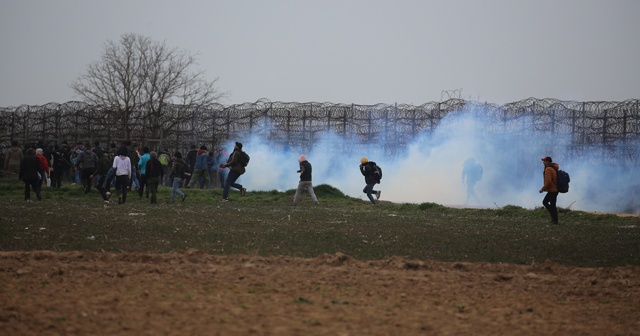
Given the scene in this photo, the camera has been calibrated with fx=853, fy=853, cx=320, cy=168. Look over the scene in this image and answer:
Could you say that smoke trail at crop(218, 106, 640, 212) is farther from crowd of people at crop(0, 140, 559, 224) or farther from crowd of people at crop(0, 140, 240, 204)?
crowd of people at crop(0, 140, 240, 204)

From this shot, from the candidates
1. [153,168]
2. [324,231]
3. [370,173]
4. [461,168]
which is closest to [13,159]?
[153,168]

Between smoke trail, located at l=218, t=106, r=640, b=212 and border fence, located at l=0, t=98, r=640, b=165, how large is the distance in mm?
292

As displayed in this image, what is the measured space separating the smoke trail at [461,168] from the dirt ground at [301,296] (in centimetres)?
2351

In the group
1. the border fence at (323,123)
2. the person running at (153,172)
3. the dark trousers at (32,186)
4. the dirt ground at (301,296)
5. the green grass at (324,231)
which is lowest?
the dirt ground at (301,296)

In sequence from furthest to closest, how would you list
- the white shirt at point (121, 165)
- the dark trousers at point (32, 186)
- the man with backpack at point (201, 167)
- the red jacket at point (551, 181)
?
the man with backpack at point (201, 167)
the dark trousers at point (32, 186)
the white shirt at point (121, 165)
the red jacket at point (551, 181)

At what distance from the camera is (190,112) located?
151ft

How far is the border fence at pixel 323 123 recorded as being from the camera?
1417 inches

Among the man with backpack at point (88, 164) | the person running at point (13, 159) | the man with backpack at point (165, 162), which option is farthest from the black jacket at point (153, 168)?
the person running at point (13, 159)

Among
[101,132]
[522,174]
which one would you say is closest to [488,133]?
[522,174]

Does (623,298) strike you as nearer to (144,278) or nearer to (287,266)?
(287,266)

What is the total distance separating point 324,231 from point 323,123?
2461 centimetres

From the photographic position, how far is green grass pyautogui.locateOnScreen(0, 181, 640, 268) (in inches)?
561

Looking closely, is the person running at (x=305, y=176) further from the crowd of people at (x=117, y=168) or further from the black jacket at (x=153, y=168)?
the black jacket at (x=153, y=168)

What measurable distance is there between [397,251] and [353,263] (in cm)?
224
